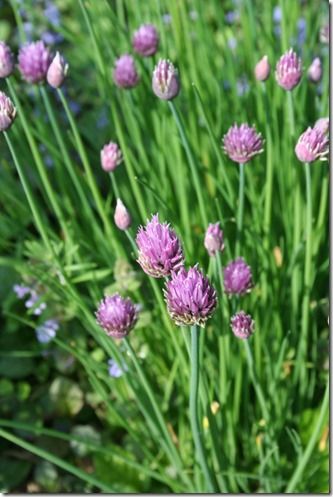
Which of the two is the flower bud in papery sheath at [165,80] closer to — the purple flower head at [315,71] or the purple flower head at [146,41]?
the purple flower head at [146,41]

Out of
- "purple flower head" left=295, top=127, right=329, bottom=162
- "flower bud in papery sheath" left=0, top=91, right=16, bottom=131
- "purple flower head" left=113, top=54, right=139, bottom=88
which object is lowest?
"flower bud in papery sheath" left=0, top=91, right=16, bottom=131

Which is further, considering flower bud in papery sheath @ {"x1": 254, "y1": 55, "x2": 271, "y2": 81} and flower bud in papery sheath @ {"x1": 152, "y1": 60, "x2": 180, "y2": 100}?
flower bud in papery sheath @ {"x1": 254, "y1": 55, "x2": 271, "y2": 81}

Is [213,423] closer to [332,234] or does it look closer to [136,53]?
[332,234]

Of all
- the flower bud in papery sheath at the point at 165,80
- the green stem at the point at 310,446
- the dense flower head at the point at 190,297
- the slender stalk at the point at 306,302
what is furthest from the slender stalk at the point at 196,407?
the flower bud in papery sheath at the point at 165,80

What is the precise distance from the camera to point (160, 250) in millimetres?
784

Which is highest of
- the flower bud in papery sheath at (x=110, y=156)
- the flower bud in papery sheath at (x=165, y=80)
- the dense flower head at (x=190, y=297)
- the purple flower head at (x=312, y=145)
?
the flower bud in papery sheath at (x=165, y=80)

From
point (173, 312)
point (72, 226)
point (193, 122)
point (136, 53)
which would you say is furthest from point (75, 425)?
point (173, 312)

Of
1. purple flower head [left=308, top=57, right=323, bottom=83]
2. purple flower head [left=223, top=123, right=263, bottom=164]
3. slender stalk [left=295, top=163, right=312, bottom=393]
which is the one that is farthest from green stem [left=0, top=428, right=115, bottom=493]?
purple flower head [left=308, top=57, right=323, bottom=83]

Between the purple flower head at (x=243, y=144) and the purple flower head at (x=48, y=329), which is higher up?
the purple flower head at (x=243, y=144)

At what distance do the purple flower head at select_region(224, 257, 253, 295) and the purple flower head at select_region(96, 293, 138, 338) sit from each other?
0.17 m

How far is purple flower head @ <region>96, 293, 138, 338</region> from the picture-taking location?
3.32 feet

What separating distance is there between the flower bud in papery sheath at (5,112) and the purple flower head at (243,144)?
1.12 feet

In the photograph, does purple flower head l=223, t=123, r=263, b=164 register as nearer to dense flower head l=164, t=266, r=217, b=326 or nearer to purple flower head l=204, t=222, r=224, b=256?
purple flower head l=204, t=222, r=224, b=256

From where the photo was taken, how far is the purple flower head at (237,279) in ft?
3.60
